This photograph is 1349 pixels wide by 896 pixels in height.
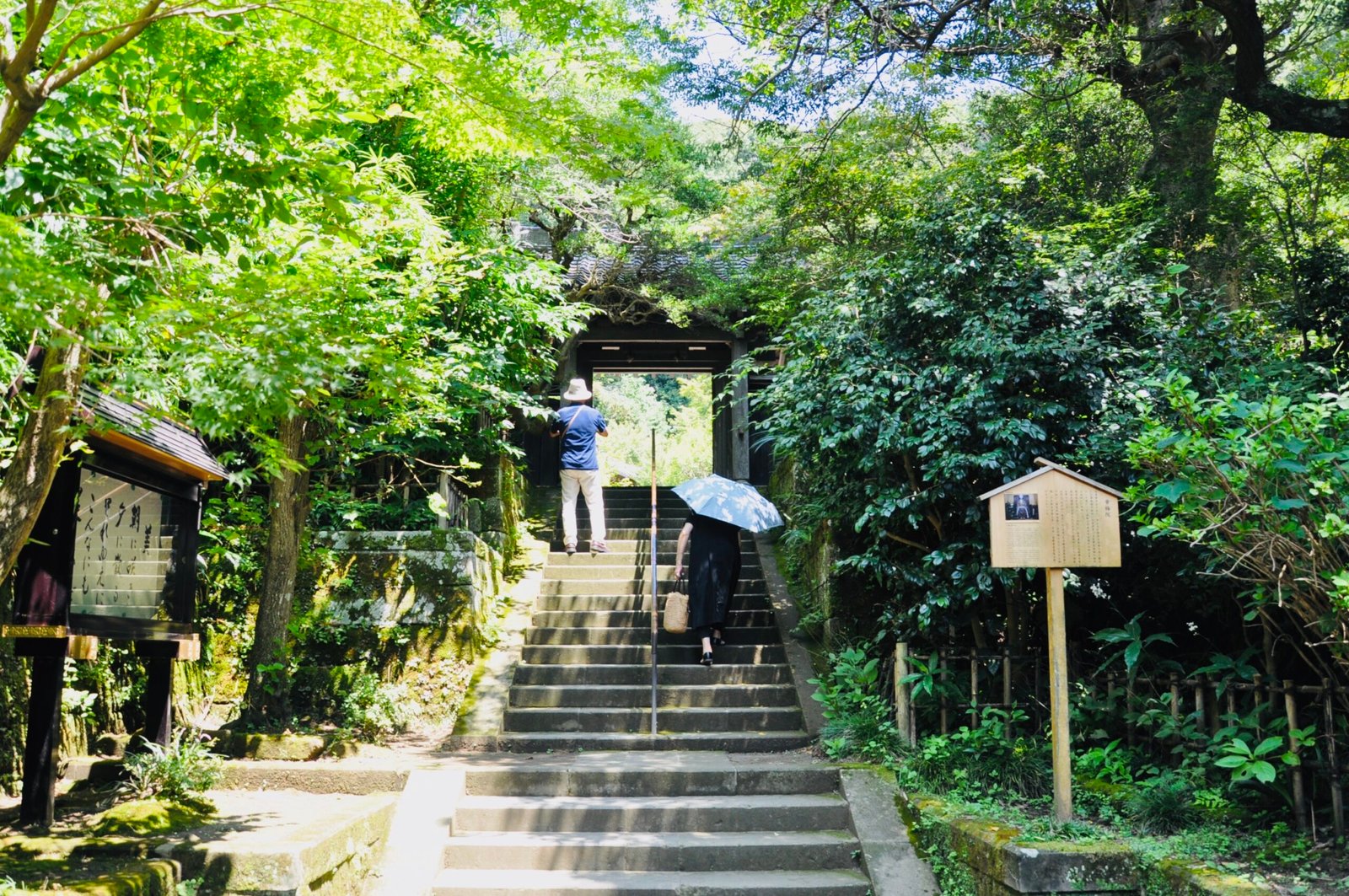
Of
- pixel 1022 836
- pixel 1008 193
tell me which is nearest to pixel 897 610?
pixel 1022 836

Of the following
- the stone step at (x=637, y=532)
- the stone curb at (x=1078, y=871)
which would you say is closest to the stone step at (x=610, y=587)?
the stone step at (x=637, y=532)

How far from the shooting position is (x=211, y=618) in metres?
9.02

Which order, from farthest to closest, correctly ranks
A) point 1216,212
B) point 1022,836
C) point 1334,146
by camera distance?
point 1334,146
point 1216,212
point 1022,836

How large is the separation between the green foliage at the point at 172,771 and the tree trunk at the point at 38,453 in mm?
2266

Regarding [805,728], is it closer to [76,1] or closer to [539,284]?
[539,284]

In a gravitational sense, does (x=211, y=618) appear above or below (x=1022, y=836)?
above

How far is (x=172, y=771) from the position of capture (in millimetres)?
6156

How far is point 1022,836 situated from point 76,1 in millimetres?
5694

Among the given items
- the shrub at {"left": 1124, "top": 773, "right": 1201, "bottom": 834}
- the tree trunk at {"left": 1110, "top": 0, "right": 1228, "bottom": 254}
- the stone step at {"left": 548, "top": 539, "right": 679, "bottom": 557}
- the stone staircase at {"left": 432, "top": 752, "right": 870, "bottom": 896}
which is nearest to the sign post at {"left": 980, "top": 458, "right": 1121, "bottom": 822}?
the shrub at {"left": 1124, "top": 773, "right": 1201, "bottom": 834}

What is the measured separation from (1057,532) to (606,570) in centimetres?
606

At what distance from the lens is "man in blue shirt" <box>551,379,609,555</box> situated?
34.9 feet

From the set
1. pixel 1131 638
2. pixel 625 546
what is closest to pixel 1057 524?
pixel 1131 638

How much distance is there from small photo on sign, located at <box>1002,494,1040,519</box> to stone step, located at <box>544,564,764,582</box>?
5207mm

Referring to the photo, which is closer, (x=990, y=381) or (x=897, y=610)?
(x=990, y=381)
